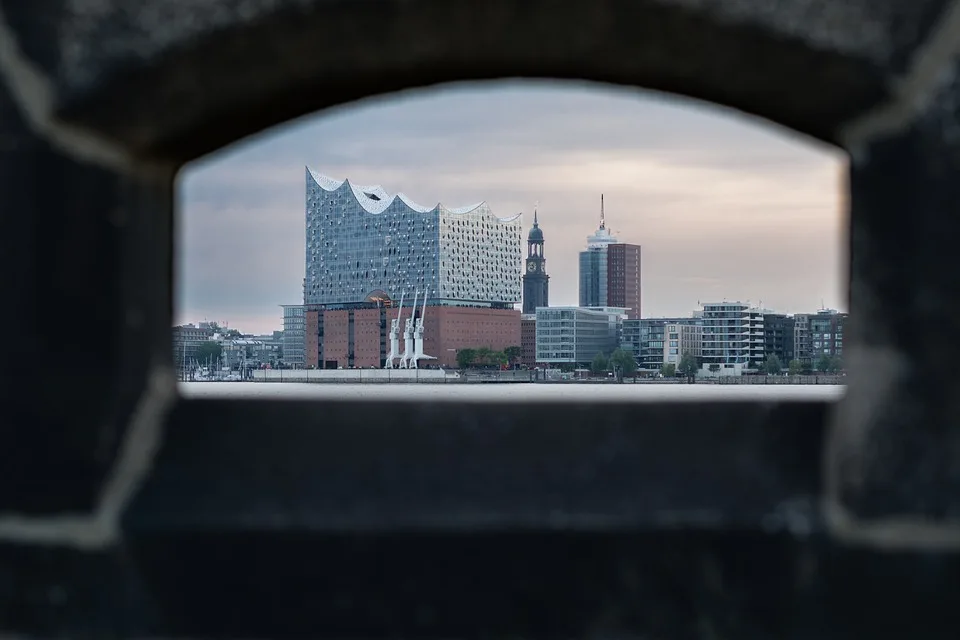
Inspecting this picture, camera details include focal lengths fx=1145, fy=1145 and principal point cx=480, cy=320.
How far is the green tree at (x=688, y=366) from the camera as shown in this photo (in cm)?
14012

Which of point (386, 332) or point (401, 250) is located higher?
point (401, 250)

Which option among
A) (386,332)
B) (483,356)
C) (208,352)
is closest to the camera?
(483,356)

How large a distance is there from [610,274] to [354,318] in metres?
63.6

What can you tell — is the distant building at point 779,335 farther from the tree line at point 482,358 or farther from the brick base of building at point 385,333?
the tree line at point 482,358

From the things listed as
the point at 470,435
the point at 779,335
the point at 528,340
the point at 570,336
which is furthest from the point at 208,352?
the point at 470,435

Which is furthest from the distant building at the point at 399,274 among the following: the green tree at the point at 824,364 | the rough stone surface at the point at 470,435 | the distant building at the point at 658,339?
the rough stone surface at the point at 470,435

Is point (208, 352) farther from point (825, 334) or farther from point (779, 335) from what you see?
point (825, 334)

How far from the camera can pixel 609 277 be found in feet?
642

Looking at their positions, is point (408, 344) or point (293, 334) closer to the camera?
point (408, 344)

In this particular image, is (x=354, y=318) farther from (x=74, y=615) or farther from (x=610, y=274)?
(x=74, y=615)

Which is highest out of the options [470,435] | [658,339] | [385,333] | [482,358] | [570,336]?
[470,435]

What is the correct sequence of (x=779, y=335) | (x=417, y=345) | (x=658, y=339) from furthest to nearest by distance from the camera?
1. (x=658, y=339)
2. (x=779, y=335)
3. (x=417, y=345)

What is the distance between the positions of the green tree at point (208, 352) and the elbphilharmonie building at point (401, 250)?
20.6m

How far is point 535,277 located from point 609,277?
13.9m
